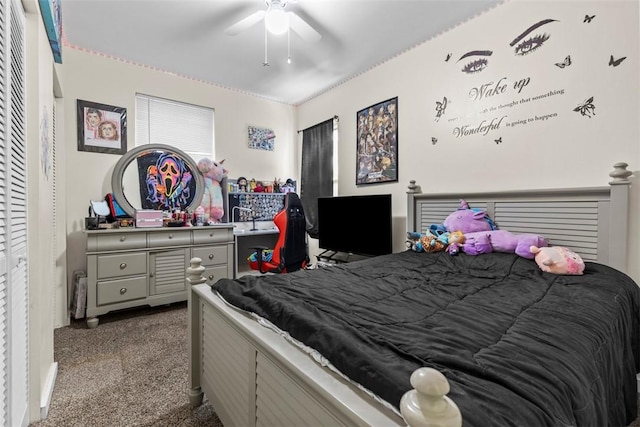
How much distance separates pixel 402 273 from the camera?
68.0 inches

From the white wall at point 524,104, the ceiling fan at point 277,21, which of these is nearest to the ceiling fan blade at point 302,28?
the ceiling fan at point 277,21

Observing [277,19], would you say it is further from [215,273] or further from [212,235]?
[215,273]

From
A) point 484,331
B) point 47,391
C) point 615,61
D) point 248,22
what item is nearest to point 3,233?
point 47,391

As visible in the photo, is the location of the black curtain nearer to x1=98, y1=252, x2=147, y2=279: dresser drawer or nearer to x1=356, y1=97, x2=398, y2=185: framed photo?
x1=356, y1=97, x2=398, y2=185: framed photo

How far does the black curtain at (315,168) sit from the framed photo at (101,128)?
2.18m

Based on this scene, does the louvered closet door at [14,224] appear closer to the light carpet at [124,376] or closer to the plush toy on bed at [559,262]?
the light carpet at [124,376]

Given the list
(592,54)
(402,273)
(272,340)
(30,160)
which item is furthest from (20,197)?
(592,54)

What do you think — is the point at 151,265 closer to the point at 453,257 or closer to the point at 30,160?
the point at 30,160

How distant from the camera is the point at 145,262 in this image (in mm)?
2738

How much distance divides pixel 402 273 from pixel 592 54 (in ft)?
6.17

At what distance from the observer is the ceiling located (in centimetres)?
225

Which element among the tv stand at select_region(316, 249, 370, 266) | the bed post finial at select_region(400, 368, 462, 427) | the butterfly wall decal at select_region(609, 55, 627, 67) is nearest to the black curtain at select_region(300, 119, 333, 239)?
the tv stand at select_region(316, 249, 370, 266)

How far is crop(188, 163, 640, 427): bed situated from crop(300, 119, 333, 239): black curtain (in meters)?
2.03

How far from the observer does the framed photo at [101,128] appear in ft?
9.33
